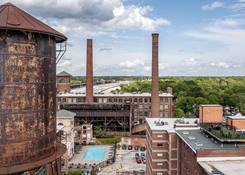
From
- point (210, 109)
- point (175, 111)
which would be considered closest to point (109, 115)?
point (175, 111)

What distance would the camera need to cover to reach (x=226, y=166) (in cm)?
2191

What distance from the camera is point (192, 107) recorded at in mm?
84875

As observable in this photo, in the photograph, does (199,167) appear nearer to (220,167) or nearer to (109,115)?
(220,167)

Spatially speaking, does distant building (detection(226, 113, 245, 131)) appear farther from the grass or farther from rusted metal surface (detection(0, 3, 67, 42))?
the grass

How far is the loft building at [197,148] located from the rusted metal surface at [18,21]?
508 inches

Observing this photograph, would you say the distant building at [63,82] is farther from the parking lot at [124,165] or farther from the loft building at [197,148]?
the loft building at [197,148]

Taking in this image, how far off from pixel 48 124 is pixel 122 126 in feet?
177

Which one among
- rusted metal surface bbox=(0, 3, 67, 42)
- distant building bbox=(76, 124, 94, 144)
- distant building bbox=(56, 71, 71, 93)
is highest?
rusted metal surface bbox=(0, 3, 67, 42)

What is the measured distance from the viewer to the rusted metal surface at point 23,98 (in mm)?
12953

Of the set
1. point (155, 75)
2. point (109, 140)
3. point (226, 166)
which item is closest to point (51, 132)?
point (226, 166)

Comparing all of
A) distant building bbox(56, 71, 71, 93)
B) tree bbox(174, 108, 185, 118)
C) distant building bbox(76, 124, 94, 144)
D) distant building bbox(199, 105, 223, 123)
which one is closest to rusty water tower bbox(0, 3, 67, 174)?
distant building bbox(199, 105, 223, 123)

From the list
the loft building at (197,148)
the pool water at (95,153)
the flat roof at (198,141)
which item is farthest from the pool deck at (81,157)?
the flat roof at (198,141)

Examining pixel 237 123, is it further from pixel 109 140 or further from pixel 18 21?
pixel 109 140

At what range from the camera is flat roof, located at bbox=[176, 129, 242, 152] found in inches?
973
